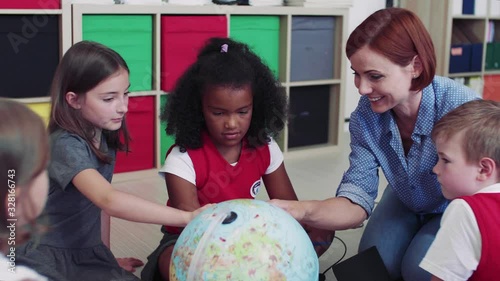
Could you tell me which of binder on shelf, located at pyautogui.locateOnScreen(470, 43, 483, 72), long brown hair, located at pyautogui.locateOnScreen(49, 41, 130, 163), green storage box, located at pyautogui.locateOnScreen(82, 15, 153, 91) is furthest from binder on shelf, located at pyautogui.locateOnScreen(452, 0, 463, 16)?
long brown hair, located at pyautogui.locateOnScreen(49, 41, 130, 163)

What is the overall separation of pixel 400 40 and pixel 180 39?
80.6 inches

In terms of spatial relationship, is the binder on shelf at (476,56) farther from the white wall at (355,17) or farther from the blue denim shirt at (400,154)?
the blue denim shirt at (400,154)

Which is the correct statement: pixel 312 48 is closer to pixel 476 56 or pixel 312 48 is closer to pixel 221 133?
pixel 476 56

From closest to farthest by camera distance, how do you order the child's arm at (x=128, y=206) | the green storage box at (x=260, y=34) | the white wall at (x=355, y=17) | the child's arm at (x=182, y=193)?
the child's arm at (x=128, y=206), the child's arm at (x=182, y=193), the green storage box at (x=260, y=34), the white wall at (x=355, y=17)

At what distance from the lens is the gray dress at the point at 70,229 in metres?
1.71

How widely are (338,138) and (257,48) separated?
3.25 feet

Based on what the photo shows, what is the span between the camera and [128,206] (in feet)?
5.44

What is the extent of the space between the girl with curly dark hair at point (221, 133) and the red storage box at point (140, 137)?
148cm

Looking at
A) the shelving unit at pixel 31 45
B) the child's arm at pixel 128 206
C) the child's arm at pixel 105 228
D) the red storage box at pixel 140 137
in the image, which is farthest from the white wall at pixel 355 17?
the child's arm at pixel 128 206

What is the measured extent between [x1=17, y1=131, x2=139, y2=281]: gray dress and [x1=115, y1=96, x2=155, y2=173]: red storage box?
1637 millimetres

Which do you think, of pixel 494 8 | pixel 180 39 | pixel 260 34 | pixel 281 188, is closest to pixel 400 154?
pixel 281 188

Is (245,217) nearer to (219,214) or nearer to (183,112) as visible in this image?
(219,214)

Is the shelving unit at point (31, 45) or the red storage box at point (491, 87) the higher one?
the shelving unit at point (31, 45)

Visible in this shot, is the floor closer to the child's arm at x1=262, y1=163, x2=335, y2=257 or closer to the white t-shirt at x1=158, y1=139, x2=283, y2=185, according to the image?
the child's arm at x1=262, y1=163, x2=335, y2=257
